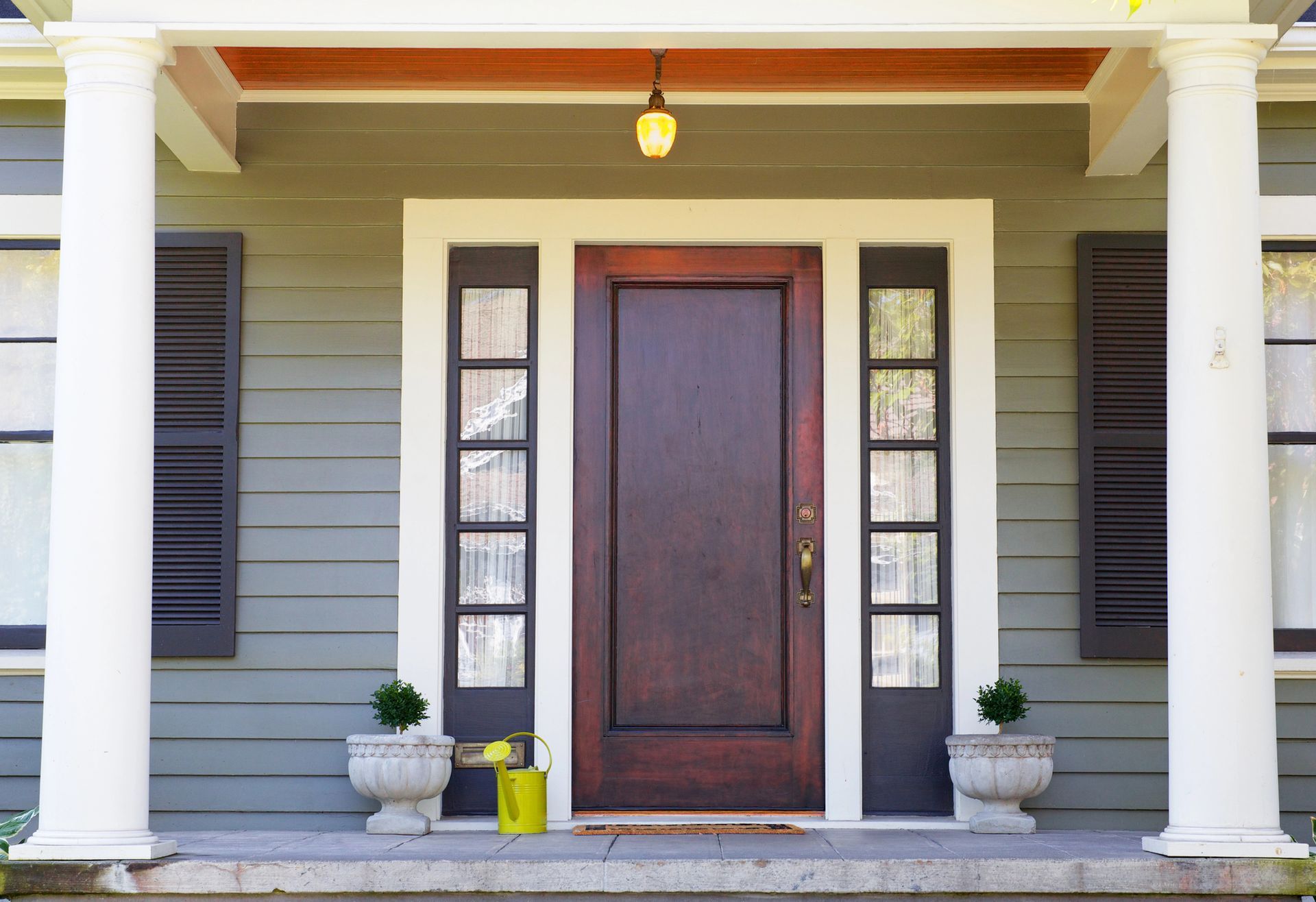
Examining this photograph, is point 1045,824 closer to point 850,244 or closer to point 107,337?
point 850,244

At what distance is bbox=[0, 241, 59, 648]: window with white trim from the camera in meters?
4.85

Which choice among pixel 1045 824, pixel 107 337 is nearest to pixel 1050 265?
pixel 1045 824

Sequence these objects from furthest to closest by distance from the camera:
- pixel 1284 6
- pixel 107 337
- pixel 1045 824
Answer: pixel 1045 824 < pixel 1284 6 < pixel 107 337

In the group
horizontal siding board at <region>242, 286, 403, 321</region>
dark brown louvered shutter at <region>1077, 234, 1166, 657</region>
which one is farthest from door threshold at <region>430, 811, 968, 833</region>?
horizontal siding board at <region>242, 286, 403, 321</region>

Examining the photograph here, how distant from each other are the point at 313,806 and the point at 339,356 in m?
1.57

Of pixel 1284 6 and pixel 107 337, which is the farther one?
pixel 1284 6

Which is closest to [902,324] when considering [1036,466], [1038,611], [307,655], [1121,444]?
[1036,466]

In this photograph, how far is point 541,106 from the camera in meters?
4.93

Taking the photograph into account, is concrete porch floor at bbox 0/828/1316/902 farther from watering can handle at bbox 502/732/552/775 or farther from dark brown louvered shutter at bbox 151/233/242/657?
dark brown louvered shutter at bbox 151/233/242/657

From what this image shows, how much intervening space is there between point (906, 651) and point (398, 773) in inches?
70.5

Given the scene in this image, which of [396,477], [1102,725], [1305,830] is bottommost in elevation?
[1305,830]

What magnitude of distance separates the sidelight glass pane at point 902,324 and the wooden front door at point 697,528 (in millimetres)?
205

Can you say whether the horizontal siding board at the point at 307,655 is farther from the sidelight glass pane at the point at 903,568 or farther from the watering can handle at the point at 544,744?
the sidelight glass pane at the point at 903,568

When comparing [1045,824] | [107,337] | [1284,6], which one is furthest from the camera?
[1045,824]
